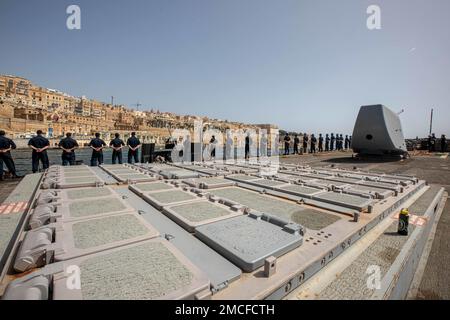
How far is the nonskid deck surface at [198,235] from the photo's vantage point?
1669 mm

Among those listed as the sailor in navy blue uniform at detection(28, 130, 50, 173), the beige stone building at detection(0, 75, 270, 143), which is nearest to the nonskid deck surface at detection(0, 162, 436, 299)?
the sailor in navy blue uniform at detection(28, 130, 50, 173)

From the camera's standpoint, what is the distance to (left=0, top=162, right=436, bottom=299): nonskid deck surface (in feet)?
5.48

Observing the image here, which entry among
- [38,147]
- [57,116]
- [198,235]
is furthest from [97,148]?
[57,116]

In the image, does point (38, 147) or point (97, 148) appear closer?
point (38, 147)

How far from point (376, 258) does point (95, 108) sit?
14674 centimetres

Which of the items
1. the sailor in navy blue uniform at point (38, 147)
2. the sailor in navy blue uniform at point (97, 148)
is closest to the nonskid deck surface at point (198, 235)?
the sailor in navy blue uniform at point (38, 147)

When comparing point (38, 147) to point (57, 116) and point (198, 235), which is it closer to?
point (198, 235)

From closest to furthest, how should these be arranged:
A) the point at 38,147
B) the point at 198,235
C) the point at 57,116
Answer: the point at 198,235, the point at 38,147, the point at 57,116

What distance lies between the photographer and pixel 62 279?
63.4 inches

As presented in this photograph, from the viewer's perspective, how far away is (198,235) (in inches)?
98.3

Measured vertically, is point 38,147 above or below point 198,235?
above

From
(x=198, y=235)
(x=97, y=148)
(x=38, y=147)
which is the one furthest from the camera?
(x=97, y=148)

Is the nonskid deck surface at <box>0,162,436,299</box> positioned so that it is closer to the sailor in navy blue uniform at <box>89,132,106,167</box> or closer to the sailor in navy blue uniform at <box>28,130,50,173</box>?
the sailor in navy blue uniform at <box>28,130,50,173</box>

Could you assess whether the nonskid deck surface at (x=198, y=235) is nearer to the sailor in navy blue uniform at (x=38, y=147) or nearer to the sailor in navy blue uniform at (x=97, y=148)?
the sailor in navy blue uniform at (x=38, y=147)
